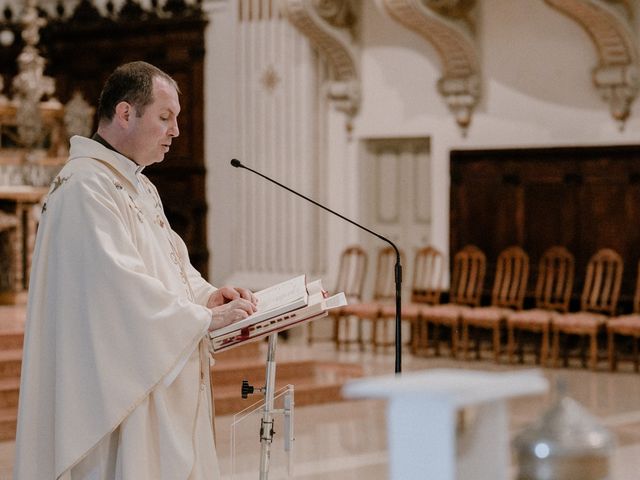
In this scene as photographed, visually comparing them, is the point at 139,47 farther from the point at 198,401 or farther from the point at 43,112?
the point at 198,401

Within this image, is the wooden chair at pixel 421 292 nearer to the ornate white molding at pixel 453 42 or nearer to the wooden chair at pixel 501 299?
the wooden chair at pixel 501 299

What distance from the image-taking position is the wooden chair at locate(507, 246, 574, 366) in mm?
11250

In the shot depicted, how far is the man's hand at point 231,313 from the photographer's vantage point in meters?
3.88

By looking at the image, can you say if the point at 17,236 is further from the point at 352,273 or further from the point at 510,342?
the point at 510,342

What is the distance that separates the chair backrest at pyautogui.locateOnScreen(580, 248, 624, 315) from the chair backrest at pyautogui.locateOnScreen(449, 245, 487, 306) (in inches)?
40.2

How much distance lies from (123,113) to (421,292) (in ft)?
29.0

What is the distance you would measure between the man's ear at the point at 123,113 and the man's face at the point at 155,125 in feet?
0.04

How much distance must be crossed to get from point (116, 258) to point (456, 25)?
30.5 feet

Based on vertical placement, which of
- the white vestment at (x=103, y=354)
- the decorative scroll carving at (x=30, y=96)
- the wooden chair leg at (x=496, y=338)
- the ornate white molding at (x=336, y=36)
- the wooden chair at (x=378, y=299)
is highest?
the ornate white molding at (x=336, y=36)

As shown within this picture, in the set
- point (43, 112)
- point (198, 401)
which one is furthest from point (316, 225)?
point (198, 401)

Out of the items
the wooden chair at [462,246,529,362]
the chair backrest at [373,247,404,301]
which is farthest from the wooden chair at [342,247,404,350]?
the wooden chair at [462,246,529,362]

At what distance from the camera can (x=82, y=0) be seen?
15250mm

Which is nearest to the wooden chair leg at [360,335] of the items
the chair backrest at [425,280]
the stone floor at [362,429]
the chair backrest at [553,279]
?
the chair backrest at [425,280]

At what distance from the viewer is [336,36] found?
13.4 metres
